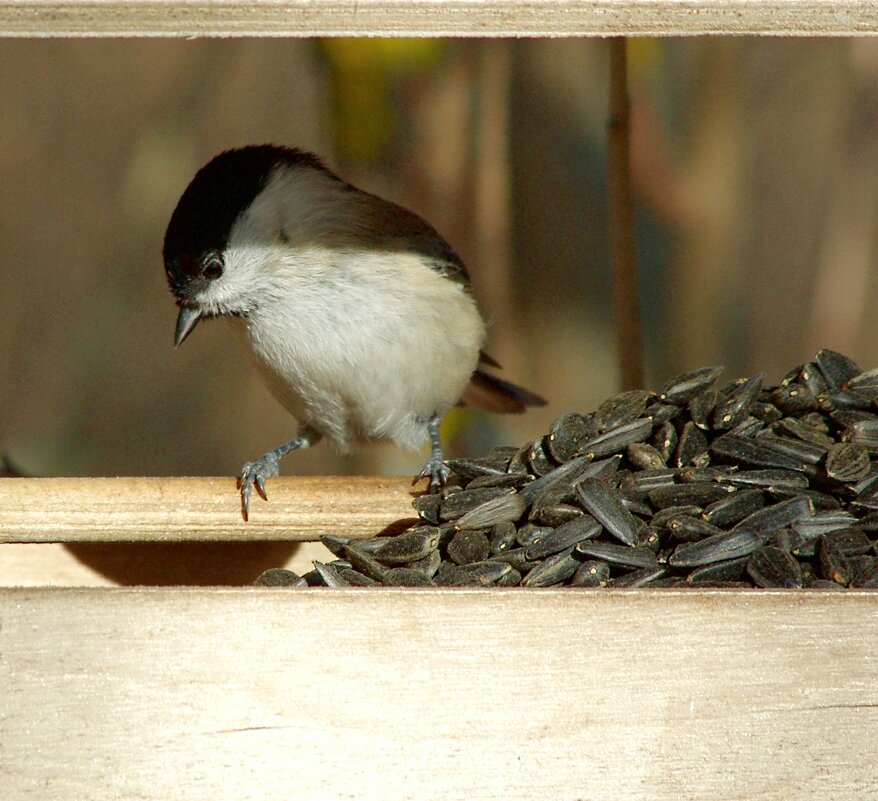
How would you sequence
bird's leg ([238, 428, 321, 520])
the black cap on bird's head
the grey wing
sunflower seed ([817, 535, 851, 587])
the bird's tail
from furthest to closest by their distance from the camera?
the bird's tail → the grey wing → the black cap on bird's head → bird's leg ([238, 428, 321, 520]) → sunflower seed ([817, 535, 851, 587])

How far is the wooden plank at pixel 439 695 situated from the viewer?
3.32 feet

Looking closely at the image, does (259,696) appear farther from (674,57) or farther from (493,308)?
(674,57)

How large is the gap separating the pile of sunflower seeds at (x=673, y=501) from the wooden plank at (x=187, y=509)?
0.07 metres

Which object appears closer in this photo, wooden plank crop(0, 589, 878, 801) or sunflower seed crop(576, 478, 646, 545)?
wooden plank crop(0, 589, 878, 801)

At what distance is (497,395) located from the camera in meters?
2.24

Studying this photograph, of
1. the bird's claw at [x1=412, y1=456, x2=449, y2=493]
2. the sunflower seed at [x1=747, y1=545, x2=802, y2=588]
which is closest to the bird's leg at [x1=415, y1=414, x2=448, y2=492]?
the bird's claw at [x1=412, y1=456, x2=449, y2=493]

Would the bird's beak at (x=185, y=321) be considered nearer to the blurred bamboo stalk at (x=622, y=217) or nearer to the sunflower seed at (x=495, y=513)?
the sunflower seed at (x=495, y=513)

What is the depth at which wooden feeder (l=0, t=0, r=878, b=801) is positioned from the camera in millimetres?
1008

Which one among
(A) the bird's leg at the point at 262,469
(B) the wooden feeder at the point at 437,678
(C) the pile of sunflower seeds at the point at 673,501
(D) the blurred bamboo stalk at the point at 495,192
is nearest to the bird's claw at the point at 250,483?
(A) the bird's leg at the point at 262,469

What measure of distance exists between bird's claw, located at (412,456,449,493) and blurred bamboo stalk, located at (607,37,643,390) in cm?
46

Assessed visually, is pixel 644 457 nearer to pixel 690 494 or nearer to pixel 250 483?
pixel 690 494

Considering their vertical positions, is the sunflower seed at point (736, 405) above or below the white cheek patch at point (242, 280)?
below

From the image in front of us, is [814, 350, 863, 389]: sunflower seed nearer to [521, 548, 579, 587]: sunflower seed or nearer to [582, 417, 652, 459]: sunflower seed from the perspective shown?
[582, 417, 652, 459]: sunflower seed

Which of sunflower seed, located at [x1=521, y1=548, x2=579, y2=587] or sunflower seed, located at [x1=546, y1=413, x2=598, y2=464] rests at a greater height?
sunflower seed, located at [x1=546, y1=413, x2=598, y2=464]
